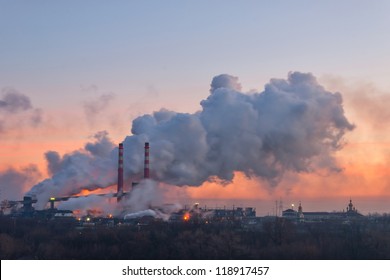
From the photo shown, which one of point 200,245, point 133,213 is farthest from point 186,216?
point 200,245

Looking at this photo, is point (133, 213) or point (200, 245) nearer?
point (200, 245)

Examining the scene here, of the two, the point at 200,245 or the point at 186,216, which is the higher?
the point at 186,216

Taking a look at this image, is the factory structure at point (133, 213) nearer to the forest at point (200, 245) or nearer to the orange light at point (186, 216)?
the orange light at point (186, 216)

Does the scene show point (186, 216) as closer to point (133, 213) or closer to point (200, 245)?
point (133, 213)

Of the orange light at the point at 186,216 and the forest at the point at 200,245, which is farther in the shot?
the orange light at the point at 186,216

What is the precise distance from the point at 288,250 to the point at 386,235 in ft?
29.0

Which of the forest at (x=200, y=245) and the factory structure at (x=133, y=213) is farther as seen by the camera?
the factory structure at (x=133, y=213)

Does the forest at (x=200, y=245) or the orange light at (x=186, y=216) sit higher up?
the orange light at (x=186, y=216)

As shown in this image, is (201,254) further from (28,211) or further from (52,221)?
(28,211)

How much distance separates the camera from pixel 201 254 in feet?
138

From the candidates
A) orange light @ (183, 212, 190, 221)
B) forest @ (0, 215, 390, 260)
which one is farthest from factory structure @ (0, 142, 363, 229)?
forest @ (0, 215, 390, 260)

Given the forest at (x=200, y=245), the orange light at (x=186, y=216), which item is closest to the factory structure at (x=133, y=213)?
the orange light at (x=186, y=216)

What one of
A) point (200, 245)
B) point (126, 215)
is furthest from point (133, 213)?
point (200, 245)

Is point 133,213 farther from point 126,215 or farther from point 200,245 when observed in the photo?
point 200,245
